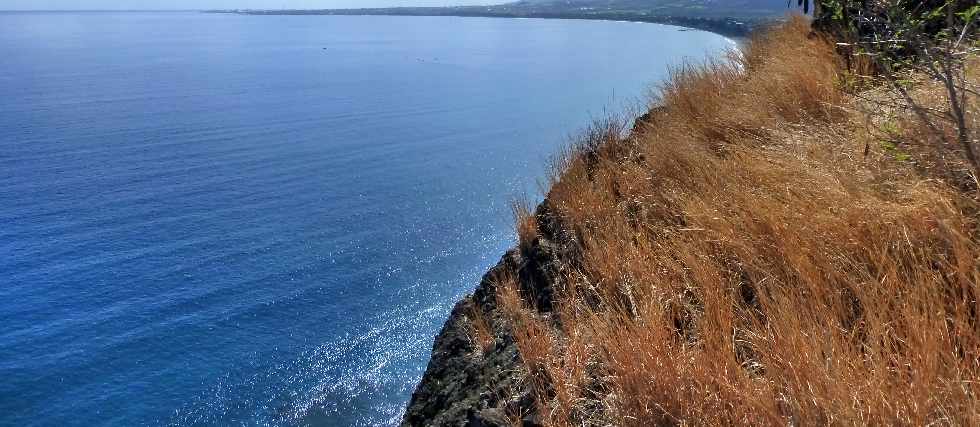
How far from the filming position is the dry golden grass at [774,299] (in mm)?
2273

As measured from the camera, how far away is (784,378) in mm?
2391

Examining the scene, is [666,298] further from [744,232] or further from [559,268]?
[559,268]

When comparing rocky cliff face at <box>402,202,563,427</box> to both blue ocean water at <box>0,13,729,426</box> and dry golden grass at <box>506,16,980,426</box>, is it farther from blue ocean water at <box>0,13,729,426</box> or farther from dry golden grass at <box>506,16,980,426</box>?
blue ocean water at <box>0,13,729,426</box>

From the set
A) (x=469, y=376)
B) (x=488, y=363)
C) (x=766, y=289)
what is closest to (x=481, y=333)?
(x=469, y=376)

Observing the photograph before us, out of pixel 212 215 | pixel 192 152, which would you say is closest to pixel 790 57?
pixel 212 215

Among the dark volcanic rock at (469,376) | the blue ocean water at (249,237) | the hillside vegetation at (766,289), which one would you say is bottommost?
the blue ocean water at (249,237)

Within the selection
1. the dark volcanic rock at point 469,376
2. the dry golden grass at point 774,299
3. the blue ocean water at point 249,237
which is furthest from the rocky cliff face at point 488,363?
the blue ocean water at point 249,237

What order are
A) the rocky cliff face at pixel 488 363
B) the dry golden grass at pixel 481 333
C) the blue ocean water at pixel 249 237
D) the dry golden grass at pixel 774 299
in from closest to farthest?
1. the dry golden grass at pixel 774 299
2. the rocky cliff face at pixel 488 363
3. the dry golden grass at pixel 481 333
4. the blue ocean water at pixel 249 237

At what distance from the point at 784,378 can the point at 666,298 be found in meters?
1.18

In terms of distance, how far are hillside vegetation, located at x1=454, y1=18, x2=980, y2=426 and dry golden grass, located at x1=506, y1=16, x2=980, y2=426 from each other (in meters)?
0.01

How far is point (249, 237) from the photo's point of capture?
21078 mm

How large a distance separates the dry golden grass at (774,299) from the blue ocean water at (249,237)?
9125 millimetres

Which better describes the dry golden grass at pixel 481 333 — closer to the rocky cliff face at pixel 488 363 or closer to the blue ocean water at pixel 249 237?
the rocky cliff face at pixel 488 363

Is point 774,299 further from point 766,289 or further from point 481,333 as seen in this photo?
point 481,333
